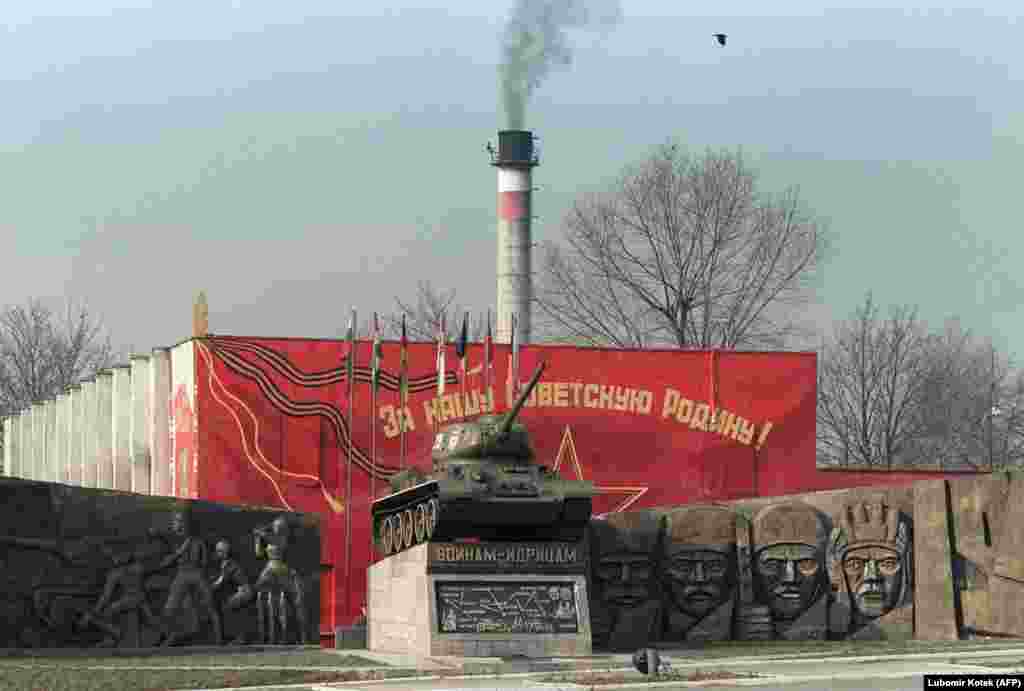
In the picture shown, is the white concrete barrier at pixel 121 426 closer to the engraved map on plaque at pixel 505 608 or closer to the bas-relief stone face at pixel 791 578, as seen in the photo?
the bas-relief stone face at pixel 791 578

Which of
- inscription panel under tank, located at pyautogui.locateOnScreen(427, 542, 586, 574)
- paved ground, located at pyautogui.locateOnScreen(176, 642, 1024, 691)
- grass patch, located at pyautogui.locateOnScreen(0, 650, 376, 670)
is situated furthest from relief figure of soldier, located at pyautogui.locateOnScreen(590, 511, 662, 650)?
grass patch, located at pyautogui.locateOnScreen(0, 650, 376, 670)

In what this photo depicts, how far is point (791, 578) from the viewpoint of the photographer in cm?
3712

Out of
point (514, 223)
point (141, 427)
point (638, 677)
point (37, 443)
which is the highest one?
point (514, 223)

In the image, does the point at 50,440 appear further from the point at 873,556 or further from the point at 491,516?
the point at 873,556

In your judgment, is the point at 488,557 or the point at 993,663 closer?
the point at 993,663

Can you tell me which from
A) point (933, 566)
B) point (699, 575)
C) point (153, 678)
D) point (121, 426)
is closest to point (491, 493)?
point (699, 575)

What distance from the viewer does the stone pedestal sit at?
32.1 m

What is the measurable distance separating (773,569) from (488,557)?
653cm

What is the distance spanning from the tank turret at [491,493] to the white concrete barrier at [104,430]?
19355 mm

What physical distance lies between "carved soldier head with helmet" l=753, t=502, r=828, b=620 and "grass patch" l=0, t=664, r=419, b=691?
10.7m

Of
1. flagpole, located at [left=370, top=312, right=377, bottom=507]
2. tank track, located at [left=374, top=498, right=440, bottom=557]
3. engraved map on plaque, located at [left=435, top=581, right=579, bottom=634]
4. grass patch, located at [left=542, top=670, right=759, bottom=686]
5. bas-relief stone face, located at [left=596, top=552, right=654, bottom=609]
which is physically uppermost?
flagpole, located at [left=370, top=312, right=377, bottom=507]

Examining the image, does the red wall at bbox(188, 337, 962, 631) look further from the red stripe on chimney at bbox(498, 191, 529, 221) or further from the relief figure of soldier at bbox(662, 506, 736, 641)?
the red stripe on chimney at bbox(498, 191, 529, 221)

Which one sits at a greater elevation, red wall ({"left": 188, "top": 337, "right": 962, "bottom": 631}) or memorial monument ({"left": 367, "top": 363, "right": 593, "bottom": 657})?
red wall ({"left": 188, "top": 337, "right": 962, "bottom": 631})

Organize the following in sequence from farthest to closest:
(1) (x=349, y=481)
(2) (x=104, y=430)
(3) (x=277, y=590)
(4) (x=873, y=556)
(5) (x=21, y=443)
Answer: (5) (x=21, y=443) < (2) (x=104, y=430) < (1) (x=349, y=481) < (4) (x=873, y=556) < (3) (x=277, y=590)
